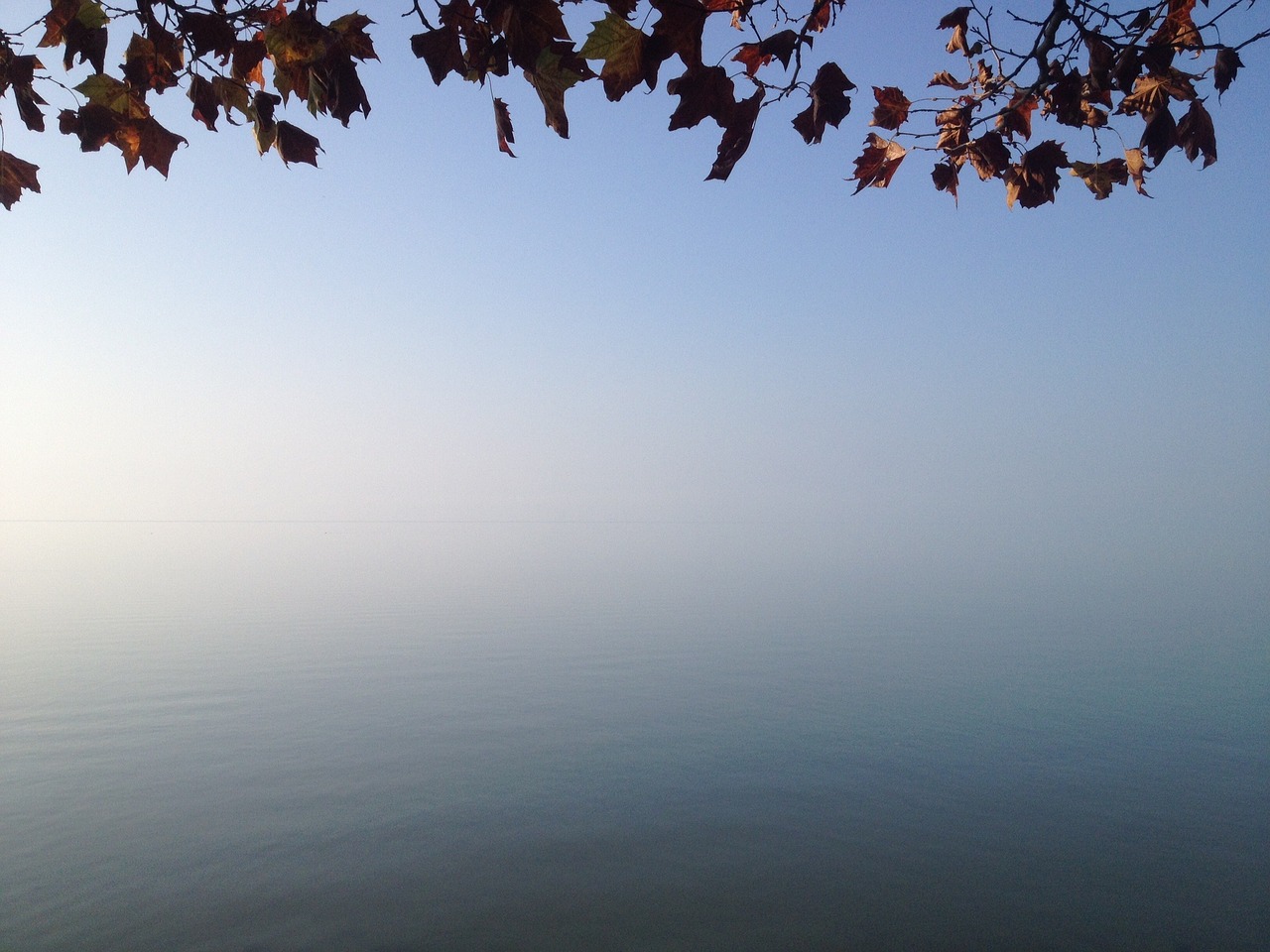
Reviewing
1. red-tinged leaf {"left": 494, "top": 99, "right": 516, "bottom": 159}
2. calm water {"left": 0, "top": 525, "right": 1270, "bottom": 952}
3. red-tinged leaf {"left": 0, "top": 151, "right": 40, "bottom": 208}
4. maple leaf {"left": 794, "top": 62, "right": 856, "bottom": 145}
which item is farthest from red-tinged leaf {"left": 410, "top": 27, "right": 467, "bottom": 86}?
calm water {"left": 0, "top": 525, "right": 1270, "bottom": 952}

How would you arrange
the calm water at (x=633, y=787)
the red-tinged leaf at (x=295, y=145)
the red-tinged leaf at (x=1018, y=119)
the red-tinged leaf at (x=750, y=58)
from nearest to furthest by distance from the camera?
1. the red-tinged leaf at (x=750, y=58)
2. the red-tinged leaf at (x=295, y=145)
3. the red-tinged leaf at (x=1018, y=119)
4. the calm water at (x=633, y=787)

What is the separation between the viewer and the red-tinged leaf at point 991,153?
10.4 ft

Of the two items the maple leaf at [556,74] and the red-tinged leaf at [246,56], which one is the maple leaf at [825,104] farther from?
the red-tinged leaf at [246,56]

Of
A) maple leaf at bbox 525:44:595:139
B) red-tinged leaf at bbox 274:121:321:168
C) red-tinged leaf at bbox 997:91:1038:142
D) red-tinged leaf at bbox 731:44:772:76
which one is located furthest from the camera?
red-tinged leaf at bbox 997:91:1038:142

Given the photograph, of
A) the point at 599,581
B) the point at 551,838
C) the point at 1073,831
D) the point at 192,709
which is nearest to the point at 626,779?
the point at 551,838

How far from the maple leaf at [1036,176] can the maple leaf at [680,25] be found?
1553 mm

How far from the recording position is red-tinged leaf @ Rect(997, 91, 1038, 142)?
3154mm

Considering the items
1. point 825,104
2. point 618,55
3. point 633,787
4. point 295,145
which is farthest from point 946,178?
point 633,787

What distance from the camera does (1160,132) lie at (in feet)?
8.87

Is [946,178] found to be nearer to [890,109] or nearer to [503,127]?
[890,109]

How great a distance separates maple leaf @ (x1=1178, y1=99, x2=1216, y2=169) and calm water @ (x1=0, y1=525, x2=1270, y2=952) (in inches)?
190

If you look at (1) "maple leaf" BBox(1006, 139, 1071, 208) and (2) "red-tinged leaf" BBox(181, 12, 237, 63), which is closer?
(2) "red-tinged leaf" BBox(181, 12, 237, 63)

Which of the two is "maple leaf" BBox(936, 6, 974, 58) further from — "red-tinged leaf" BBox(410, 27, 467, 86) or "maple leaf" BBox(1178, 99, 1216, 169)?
"red-tinged leaf" BBox(410, 27, 467, 86)

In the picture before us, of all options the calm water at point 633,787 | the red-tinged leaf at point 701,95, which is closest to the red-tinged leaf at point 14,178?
the red-tinged leaf at point 701,95
